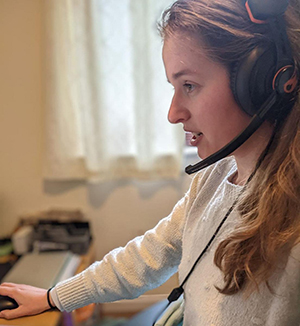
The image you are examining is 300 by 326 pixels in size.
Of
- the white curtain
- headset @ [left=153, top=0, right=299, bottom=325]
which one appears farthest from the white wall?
headset @ [left=153, top=0, right=299, bottom=325]

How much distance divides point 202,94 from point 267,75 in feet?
0.35

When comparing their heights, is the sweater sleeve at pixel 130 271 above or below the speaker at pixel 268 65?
below

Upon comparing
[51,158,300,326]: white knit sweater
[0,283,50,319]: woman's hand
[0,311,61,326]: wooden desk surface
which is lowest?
[0,311,61,326]: wooden desk surface

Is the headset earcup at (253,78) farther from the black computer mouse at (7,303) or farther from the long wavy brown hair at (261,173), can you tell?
the black computer mouse at (7,303)

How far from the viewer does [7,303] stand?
709 millimetres

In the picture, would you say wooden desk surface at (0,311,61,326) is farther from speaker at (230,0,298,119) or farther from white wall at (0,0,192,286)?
white wall at (0,0,192,286)

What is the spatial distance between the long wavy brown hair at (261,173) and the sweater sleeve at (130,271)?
202 mm

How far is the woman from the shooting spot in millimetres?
520

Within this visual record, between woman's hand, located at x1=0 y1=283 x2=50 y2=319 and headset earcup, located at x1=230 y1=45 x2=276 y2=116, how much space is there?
557 millimetres

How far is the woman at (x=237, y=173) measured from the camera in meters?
0.52

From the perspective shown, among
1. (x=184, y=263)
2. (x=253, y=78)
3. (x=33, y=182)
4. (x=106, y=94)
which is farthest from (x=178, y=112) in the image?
(x=33, y=182)

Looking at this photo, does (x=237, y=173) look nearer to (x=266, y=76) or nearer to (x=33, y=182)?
(x=266, y=76)

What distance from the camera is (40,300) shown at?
0.72m

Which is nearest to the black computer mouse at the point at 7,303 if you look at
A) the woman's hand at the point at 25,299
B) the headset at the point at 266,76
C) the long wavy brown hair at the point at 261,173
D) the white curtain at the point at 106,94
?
the woman's hand at the point at 25,299
